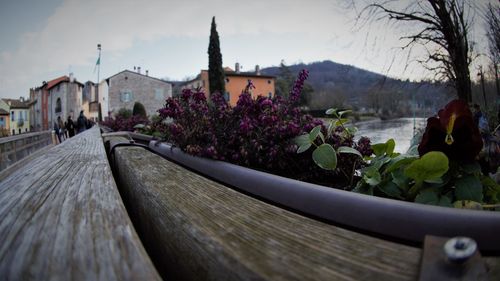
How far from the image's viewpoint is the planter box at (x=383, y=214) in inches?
22.2

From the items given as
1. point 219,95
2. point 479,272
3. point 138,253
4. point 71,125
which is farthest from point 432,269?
point 71,125

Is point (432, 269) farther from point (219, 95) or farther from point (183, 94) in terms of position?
point (183, 94)

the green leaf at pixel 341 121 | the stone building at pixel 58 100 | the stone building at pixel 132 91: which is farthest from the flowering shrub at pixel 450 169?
the stone building at pixel 58 100

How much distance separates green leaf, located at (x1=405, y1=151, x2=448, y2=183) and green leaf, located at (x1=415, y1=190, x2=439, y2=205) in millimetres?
61

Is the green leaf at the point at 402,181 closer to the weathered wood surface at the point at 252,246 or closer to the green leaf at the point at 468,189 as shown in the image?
the green leaf at the point at 468,189

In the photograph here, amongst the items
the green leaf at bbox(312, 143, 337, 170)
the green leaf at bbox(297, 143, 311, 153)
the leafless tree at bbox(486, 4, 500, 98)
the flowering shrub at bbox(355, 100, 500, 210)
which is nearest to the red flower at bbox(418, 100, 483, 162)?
the flowering shrub at bbox(355, 100, 500, 210)

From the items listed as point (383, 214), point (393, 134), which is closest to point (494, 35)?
point (393, 134)

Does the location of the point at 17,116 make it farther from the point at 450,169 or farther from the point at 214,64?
the point at 450,169

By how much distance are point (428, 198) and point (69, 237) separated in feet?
3.06

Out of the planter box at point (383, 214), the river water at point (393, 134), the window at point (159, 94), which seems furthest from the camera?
the window at point (159, 94)

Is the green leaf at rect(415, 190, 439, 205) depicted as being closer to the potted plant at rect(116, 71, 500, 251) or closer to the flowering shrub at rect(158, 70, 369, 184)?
the potted plant at rect(116, 71, 500, 251)

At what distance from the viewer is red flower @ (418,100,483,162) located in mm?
824

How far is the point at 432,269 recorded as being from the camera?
0.36 metres

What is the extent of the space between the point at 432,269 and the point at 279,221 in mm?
270
